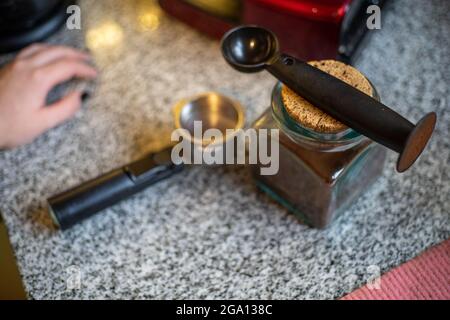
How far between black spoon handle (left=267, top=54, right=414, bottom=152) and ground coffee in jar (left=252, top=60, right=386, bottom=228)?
19 mm

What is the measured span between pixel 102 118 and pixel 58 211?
17 cm

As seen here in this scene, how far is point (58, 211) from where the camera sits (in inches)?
22.6

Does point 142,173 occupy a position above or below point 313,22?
below

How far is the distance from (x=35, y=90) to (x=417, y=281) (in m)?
0.52

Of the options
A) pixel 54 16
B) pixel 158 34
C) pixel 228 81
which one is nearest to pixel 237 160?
pixel 228 81

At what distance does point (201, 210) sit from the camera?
0.62 m

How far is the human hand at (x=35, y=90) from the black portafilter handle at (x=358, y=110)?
32cm

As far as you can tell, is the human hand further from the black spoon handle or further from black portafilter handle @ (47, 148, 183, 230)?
the black spoon handle

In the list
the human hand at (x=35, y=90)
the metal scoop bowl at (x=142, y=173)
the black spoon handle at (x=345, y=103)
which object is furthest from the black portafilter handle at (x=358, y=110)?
the human hand at (x=35, y=90)

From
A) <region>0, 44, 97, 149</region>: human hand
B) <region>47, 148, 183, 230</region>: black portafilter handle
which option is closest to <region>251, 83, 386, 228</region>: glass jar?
<region>47, 148, 183, 230</region>: black portafilter handle

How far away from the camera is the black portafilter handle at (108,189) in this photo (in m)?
0.58

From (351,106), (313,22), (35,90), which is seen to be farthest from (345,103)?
(35,90)

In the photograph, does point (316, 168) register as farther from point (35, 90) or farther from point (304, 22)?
point (35, 90)
